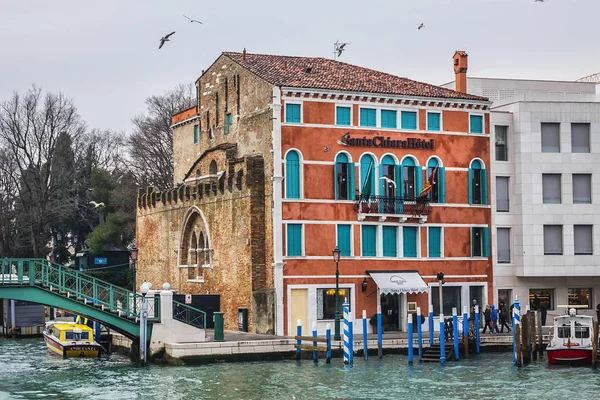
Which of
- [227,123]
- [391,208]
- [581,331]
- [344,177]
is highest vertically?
[227,123]

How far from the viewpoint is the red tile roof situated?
46.5 metres

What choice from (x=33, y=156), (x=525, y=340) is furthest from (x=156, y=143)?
(x=525, y=340)

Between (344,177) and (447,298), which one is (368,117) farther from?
(447,298)

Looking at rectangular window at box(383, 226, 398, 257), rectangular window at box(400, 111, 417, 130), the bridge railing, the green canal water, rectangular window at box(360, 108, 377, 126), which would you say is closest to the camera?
the green canal water

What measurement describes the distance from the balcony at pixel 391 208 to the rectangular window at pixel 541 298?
629 centimetres

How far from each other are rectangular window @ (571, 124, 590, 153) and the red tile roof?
4.19 m

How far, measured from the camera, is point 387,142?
47.5 metres

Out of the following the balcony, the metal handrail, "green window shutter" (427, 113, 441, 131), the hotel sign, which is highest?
"green window shutter" (427, 113, 441, 131)

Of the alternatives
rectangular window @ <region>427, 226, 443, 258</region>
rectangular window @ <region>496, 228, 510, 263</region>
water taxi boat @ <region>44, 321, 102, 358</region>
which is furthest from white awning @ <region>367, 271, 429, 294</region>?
water taxi boat @ <region>44, 321, 102, 358</region>

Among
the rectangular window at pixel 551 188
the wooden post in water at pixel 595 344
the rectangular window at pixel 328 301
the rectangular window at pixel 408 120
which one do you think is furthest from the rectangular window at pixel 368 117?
the wooden post in water at pixel 595 344

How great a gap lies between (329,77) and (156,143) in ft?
87.4

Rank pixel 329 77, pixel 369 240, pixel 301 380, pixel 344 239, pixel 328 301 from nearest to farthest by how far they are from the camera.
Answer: pixel 301 380
pixel 328 301
pixel 344 239
pixel 369 240
pixel 329 77

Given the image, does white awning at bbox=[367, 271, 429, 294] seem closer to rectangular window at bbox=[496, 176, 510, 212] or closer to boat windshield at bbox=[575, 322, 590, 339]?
rectangular window at bbox=[496, 176, 510, 212]

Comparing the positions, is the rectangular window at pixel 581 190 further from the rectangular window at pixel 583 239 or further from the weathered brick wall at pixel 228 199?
the weathered brick wall at pixel 228 199
